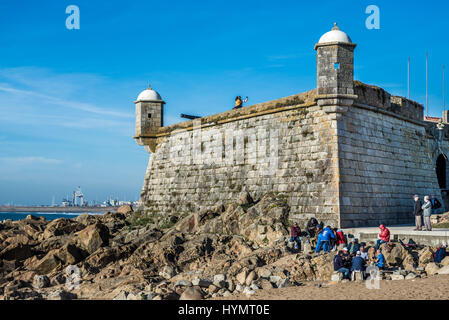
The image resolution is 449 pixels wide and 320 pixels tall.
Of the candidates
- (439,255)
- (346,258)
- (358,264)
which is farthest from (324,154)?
(358,264)

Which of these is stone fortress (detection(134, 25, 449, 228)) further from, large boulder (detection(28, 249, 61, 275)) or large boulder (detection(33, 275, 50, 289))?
large boulder (detection(33, 275, 50, 289))

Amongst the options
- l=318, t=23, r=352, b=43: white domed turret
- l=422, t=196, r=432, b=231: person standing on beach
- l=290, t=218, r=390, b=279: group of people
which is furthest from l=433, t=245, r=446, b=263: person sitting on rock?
l=318, t=23, r=352, b=43: white domed turret

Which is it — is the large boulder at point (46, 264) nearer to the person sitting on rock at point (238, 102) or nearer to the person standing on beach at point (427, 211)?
the person sitting on rock at point (238, 102)

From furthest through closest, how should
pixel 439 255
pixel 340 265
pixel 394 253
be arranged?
pixel 394 253 < pixel 439 255 < pixel 340 265

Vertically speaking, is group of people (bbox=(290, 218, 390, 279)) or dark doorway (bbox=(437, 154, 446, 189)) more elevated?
dark doorway (bbox=(437, 154, 446, 189))

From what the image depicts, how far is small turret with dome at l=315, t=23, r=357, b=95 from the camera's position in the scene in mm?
17047

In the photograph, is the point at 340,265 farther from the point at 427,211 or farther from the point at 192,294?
the point at 427,211

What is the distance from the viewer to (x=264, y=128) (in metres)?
20.2

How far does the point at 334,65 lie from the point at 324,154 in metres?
3.23

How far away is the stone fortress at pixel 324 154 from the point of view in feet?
56.0

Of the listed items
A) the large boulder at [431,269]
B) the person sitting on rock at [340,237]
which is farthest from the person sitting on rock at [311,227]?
the large boulder at [431,269]

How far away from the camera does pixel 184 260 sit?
16.8 meters

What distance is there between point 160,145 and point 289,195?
1107 cm
